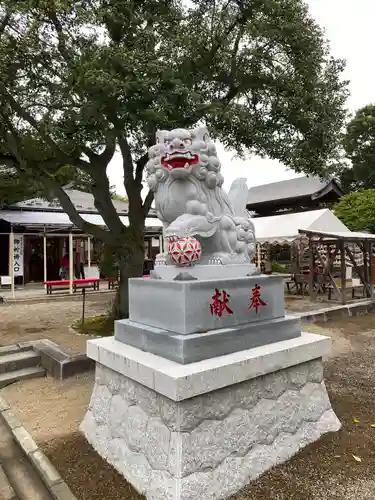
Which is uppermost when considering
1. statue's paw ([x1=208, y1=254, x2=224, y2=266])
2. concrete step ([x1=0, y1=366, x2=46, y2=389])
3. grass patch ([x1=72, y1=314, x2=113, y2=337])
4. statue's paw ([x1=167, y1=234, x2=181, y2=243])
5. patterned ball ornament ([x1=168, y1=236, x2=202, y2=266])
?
statue's paw ([x1=167, y1=234, x2=181, y2=243])

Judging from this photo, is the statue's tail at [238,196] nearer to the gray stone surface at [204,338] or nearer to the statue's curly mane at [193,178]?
the statue's curly mane at [193,178]

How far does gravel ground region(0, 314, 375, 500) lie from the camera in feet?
8.79

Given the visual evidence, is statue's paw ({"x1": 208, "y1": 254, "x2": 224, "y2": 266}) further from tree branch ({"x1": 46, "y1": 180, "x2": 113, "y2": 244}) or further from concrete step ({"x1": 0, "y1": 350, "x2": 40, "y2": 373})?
tree branch ({"x1": 46, "y1": 180, "x2": 113, "y2": 244})

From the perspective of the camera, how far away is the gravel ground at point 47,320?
6875mm

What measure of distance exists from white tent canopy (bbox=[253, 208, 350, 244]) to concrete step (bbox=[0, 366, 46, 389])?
919 cm

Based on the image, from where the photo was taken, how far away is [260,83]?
7.33m

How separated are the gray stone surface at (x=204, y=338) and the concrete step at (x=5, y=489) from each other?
1.49 meters

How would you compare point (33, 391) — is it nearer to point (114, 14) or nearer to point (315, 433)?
point (315, 433)

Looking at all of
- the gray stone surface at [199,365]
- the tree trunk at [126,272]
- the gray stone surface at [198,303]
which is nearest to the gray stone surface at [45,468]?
the gray stone surface at [199,365]

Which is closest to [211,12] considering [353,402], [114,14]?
[114,14]

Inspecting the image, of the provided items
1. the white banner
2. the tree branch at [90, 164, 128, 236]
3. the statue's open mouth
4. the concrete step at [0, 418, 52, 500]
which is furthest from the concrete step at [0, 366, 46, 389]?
the white banner

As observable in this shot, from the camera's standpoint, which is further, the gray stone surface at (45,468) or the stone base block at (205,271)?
the stone base block at (205,271)

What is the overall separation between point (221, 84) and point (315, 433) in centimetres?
686

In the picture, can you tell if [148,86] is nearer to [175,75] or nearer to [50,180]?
[175,75]
